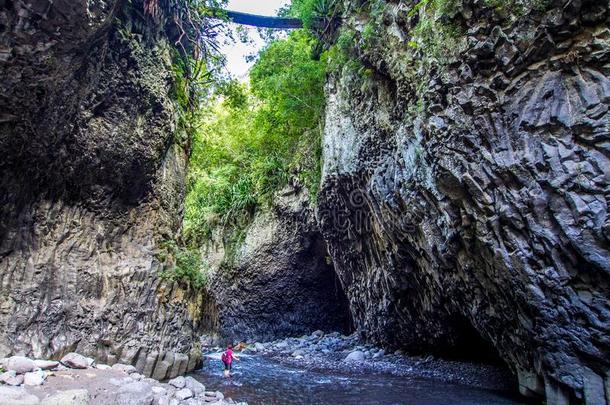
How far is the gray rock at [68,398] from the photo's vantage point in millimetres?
4590

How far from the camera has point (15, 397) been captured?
15.0 ft

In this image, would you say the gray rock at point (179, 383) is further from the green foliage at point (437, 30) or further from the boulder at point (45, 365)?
the green foliage at point (437, 30)

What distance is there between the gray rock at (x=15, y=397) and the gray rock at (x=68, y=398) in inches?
5.2

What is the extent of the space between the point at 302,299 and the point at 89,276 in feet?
36.1

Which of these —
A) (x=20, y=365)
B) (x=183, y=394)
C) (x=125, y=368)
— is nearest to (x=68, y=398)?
(x=20, y=365)

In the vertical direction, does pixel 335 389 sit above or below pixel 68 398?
below

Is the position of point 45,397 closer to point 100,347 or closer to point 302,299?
point 100,347

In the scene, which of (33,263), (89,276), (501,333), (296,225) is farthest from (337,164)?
(33,263)

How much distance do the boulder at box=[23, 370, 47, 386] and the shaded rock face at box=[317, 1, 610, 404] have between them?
715 centimetres

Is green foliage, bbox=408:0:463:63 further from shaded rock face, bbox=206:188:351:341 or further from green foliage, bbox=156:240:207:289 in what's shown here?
shaded rock face, bbox=206:188:351:341

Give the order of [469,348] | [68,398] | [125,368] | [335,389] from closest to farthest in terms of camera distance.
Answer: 1. [68,398]
2. [125,368]
3. [335,389]
4. [469,348]

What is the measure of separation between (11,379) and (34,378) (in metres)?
0.29

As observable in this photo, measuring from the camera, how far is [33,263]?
7.38 meters

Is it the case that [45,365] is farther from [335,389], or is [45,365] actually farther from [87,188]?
[335,389]
